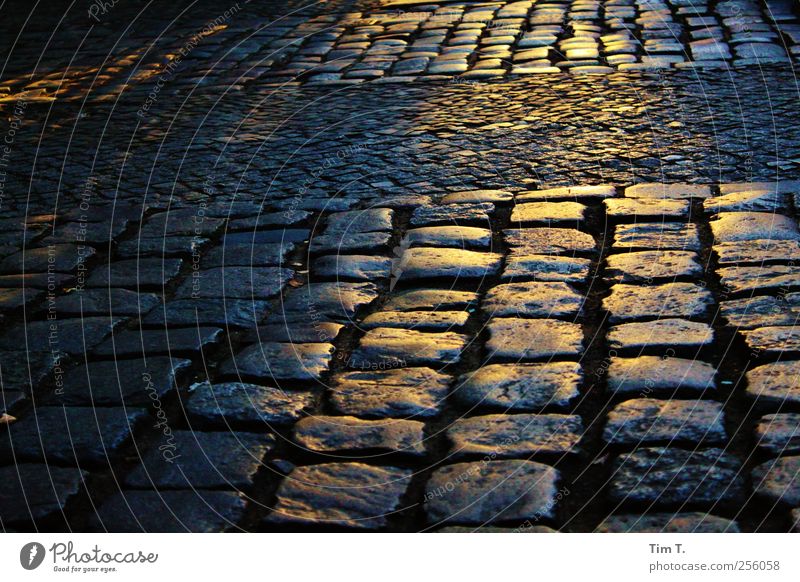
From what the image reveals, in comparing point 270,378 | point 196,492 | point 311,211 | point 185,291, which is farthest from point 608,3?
point 196,492

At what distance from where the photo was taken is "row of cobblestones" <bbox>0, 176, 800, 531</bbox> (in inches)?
90.0

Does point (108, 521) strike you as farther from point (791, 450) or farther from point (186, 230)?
point (186, 230)

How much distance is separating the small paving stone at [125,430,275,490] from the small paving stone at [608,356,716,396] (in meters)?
0.95

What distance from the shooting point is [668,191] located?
4.31 meters

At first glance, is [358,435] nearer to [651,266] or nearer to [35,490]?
[35,490]

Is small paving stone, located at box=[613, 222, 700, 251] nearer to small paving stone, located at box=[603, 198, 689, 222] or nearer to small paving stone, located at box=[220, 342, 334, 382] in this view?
small paving stone, located at box=[603, 198, 689, 222]

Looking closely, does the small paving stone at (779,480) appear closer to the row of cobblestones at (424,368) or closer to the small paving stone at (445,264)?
the row of cobblestones at (424,368)

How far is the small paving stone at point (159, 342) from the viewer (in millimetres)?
3139

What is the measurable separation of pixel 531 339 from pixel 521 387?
1.06 ft

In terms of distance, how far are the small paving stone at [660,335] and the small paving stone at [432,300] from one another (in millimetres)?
522

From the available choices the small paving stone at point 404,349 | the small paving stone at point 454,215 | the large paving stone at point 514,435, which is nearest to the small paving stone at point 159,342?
the small paving stone at point 404,349

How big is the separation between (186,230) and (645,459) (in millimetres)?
2495

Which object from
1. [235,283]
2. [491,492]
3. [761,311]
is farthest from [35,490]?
[761,311]
